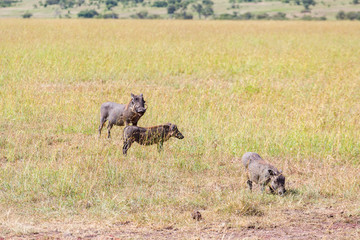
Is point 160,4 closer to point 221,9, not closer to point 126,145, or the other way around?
point 221,9

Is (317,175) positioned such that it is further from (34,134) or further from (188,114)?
(34,134)

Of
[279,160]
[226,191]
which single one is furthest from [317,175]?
[226,191]

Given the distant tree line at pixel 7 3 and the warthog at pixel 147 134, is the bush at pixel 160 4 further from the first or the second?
the warthog at pixel 147 134

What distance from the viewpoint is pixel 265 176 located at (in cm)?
560

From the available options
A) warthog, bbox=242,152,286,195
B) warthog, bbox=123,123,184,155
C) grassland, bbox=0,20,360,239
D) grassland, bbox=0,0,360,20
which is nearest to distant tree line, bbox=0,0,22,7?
grassland, bbox=0,0,360,20

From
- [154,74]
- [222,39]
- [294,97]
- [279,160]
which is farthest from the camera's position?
[222,39]

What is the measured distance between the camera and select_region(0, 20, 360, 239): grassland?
16.4 feet

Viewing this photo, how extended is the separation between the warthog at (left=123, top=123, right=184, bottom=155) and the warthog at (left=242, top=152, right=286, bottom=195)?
1.33 m

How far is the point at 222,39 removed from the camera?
23703 mm

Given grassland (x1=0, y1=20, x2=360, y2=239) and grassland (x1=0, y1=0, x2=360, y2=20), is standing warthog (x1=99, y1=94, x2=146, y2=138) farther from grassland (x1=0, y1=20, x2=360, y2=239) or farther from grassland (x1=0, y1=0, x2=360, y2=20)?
grassland (x1=0, y1=0, x2=360, y2=20)

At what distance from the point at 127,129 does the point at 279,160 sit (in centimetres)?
220

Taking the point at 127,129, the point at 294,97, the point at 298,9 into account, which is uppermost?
the point at 127,129

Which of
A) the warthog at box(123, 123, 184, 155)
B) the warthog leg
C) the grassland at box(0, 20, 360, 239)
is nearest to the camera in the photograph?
the grassland at box(0, 20, 360, 239)

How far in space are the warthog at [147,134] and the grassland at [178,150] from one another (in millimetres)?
254
